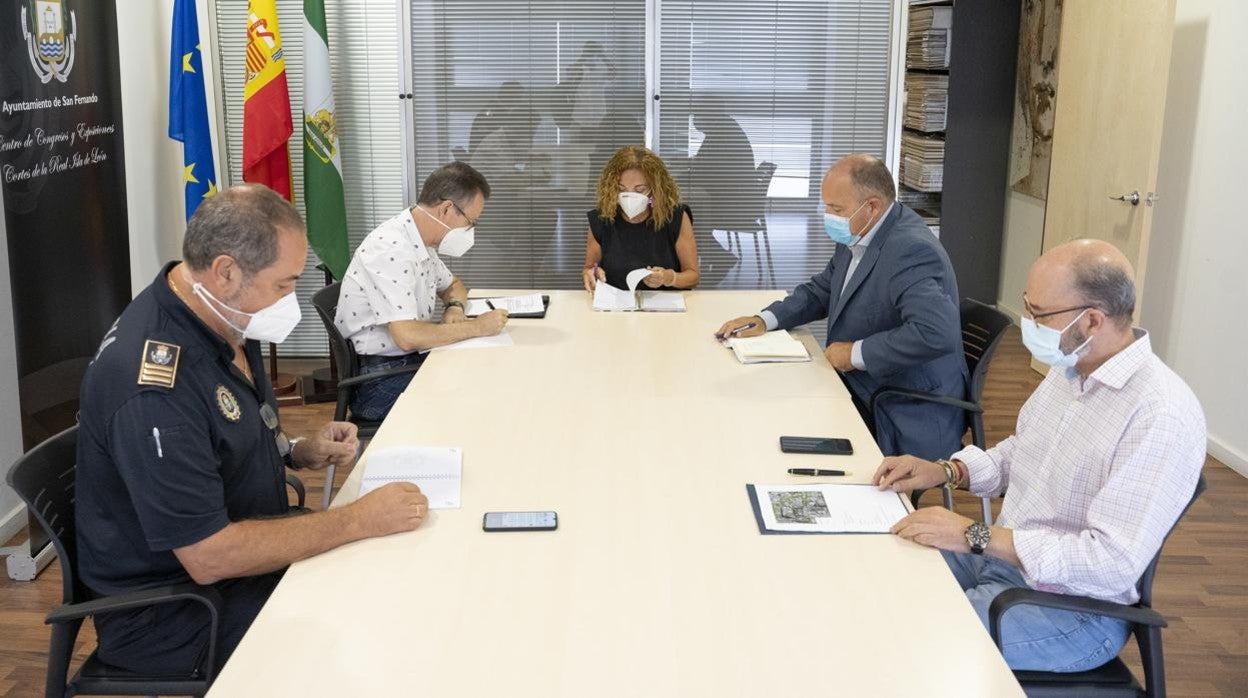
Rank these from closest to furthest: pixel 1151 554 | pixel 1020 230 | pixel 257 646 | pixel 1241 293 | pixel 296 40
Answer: pixel 257 646
pixel 1151 554
pixel 1241 293
pixel 296 40
pixel 1020 230

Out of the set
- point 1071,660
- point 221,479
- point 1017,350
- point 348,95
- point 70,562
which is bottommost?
point 1017,350

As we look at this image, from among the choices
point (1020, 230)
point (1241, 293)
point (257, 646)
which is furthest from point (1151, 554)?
point (1020, 230)

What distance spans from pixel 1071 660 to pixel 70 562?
→ 190 cm

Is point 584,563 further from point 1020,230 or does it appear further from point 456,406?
point 1020,230

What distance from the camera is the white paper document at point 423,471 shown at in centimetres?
236

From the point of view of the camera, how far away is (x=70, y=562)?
216 cm

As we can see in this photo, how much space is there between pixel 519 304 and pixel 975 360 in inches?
64.3

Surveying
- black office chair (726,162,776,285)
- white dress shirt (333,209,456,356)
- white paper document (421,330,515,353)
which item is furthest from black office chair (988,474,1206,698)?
black office chair (726,162,776,285)

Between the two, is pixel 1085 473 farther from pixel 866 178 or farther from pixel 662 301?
pixel 662 301

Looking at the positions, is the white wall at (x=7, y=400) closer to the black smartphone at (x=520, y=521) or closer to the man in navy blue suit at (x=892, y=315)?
the black smartphone at (x=520, y=521)

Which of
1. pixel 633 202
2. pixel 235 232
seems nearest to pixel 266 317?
pixel 235 232

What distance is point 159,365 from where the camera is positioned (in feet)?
6.71

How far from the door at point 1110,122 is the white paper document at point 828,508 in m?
3.30

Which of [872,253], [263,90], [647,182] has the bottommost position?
[872,253]
